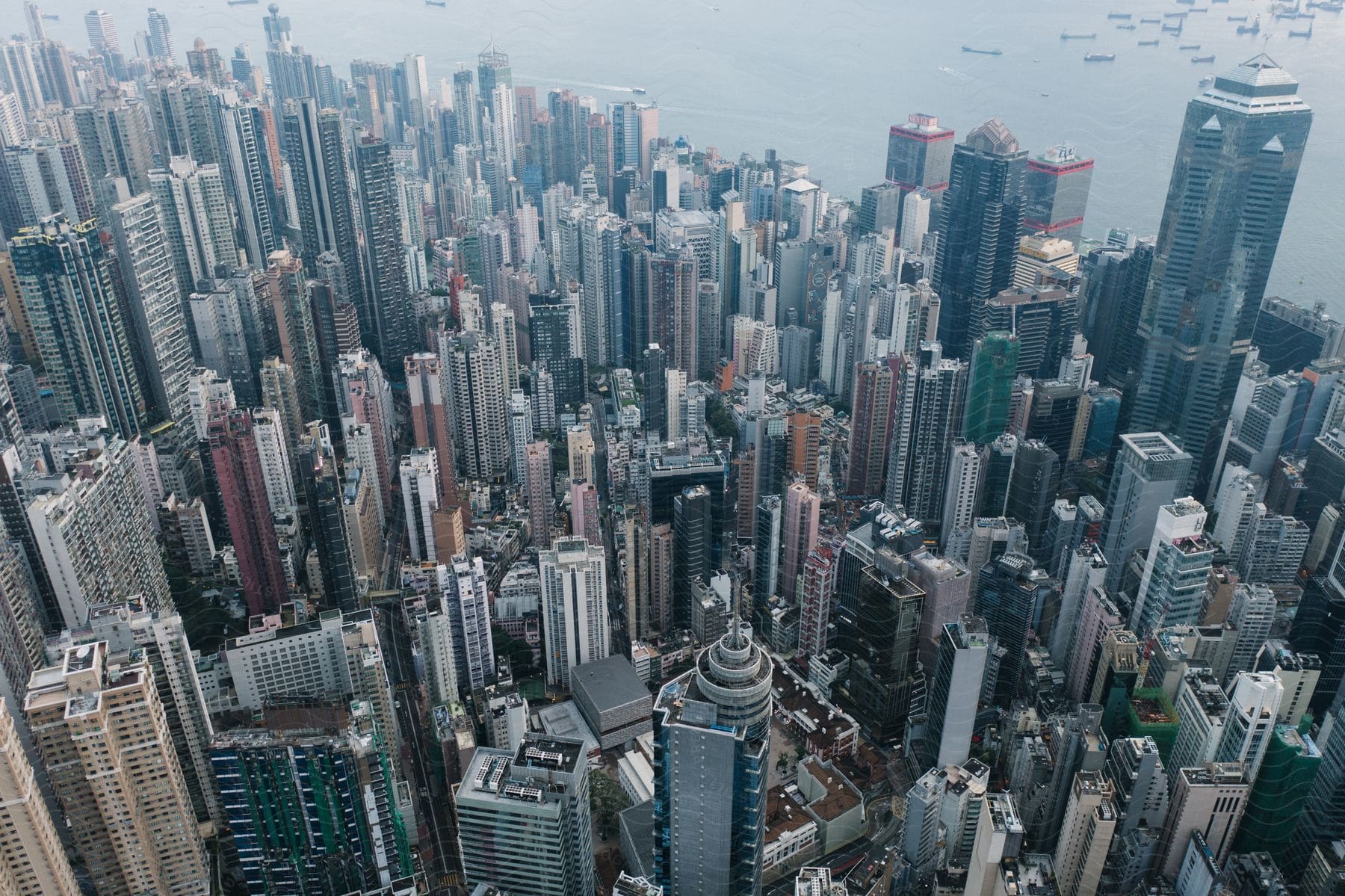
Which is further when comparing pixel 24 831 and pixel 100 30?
pixel 100 30

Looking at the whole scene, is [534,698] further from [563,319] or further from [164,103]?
[164,103]

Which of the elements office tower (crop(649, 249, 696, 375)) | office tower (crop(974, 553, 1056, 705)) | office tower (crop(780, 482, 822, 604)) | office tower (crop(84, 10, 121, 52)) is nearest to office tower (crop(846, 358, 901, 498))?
office tower (crop(780, 482, 822, 604))

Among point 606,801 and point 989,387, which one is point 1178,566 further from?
point 606,801

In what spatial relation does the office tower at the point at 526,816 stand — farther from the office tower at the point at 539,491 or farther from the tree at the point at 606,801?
the office tower at the point at 539,491

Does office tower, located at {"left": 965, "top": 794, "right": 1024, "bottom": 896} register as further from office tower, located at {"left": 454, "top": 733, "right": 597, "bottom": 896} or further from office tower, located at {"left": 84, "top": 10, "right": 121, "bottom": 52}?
office tower, located at {"left": 84, "top": 10, "right": 121, "bottom": 52}

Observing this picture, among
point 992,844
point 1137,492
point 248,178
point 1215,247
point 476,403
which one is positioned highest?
point 1215,247

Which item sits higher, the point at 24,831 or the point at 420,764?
the point at 24,831

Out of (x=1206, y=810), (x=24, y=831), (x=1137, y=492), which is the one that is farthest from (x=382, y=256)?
(x=1206, y=810)
